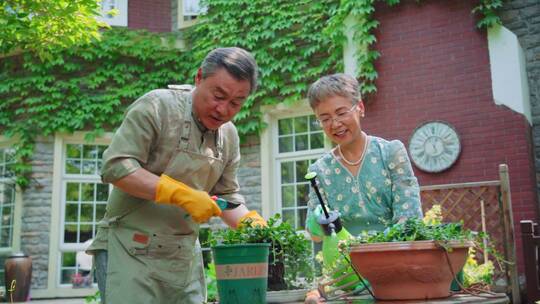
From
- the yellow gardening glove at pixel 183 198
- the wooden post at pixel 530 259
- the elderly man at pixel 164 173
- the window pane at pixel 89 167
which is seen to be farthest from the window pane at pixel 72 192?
the yellow gardening glove at pixel 183 198

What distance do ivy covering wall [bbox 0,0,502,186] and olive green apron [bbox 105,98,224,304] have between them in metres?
5.31

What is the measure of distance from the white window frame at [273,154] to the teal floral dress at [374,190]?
5.54 metres

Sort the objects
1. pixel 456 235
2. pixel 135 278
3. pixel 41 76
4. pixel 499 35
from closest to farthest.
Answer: pixel 456 235 → pixel 135 278 → pixel 499 35 → pixel 41 76

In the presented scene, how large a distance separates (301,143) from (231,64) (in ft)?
19.6

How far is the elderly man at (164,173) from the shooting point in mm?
1831

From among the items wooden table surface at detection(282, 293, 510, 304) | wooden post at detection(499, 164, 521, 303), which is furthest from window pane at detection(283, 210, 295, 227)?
wooden table surface at detection(282, 293, 510, 304)

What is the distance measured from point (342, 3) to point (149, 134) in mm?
5704

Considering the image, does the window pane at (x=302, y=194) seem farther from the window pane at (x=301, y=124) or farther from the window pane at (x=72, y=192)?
the window pane at (x=72, y=192)

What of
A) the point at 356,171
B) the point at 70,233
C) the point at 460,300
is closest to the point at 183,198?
the point at 356,171

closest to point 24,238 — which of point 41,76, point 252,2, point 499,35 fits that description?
point 41,76

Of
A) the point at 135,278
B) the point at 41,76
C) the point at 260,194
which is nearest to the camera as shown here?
the point at 135,278

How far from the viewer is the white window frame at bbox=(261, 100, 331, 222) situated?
7691 mm

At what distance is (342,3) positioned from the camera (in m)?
7.10

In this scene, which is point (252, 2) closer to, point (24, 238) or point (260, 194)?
point (260, 194)
